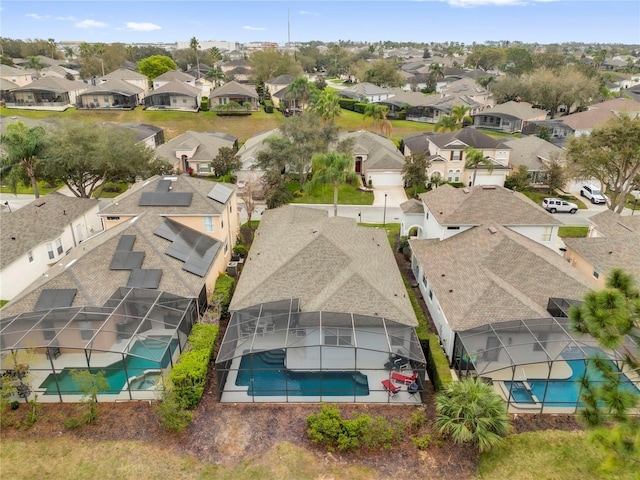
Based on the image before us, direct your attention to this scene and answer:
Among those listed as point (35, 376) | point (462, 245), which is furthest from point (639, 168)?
point (35, 376)

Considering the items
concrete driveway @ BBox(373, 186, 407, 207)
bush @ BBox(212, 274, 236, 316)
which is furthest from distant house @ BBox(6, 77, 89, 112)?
bush @ BBox(212, 274, 236, 316)

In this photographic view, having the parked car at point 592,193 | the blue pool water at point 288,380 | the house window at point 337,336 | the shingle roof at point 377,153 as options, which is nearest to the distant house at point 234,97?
the shingle roof at point 377,153

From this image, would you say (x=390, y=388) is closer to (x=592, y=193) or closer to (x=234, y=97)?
(x=592, y=193)

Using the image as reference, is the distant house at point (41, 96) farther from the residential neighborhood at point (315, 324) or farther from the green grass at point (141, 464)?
the green grass at point (141, 464)

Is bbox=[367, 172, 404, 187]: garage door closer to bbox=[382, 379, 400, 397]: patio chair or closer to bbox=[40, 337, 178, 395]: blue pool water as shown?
bbox=[382, 379, 400, 397]: patio chair

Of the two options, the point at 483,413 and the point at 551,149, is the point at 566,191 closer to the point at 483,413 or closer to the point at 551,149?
the point at 551,149

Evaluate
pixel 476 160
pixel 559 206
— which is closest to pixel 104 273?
pixel 476 160
